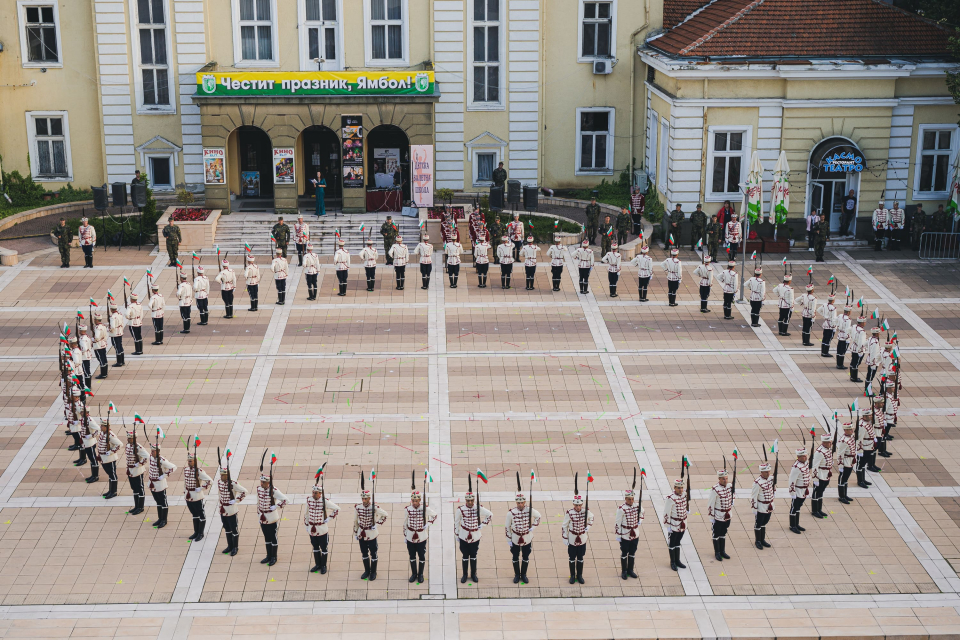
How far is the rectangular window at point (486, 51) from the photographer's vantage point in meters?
40.3

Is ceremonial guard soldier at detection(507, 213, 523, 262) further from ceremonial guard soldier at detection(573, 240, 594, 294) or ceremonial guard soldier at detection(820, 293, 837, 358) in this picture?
ceremonial guard soldier at detection(820, 293, 837, 358)

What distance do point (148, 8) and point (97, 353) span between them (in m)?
17.9

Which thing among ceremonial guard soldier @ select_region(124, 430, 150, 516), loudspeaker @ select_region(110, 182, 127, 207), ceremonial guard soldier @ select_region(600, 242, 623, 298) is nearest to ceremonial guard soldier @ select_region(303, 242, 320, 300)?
ceremonial guard soldier @ select_region(600, 242, 623, 298)

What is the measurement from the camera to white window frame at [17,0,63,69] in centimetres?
4034

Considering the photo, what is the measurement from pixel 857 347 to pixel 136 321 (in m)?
16.5

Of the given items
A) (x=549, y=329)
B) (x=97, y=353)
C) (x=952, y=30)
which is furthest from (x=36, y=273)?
(x=952, y=30)

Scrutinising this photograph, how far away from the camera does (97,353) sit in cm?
2633

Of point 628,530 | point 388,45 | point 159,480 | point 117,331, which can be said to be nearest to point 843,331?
point 628,530

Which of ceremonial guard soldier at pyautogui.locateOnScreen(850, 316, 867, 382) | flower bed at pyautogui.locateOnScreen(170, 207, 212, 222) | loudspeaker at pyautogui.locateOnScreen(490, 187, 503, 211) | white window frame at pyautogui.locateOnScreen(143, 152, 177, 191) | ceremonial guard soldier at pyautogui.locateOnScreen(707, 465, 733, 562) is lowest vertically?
ceremonial guard soldier at pyautogui.locateOnScreen(707, 465, 733, 562)

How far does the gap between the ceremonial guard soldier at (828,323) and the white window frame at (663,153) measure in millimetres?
11063

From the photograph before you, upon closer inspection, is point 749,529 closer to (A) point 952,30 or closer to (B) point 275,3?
(A) point 952,30

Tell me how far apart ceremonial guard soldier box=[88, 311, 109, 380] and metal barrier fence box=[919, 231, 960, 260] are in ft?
78.6

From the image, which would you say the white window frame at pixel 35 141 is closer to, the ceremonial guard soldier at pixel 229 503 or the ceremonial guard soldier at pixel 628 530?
the ceremonial guard soldier at pixel 229 503

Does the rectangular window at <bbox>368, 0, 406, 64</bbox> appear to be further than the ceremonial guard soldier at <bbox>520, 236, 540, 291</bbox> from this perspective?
Yes
